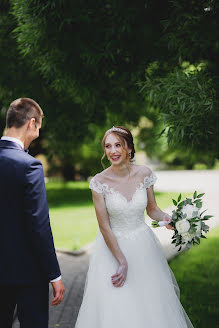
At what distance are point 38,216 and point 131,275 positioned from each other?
133 cm

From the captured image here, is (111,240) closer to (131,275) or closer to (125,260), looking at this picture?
(125,260)

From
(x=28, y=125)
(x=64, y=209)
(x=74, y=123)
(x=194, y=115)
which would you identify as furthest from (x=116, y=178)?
(x=64, y=209)

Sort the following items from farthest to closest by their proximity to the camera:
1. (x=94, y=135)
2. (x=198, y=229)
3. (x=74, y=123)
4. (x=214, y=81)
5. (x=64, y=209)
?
(x=64, y=209)
(x=94, y=135)
(x=74, y=123)
(x=214, y=81)
(x=198, y=229)

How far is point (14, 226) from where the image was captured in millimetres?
2957

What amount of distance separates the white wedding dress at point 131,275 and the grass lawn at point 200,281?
157cm

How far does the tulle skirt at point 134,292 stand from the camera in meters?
3.61

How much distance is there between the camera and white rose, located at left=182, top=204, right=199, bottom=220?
369 cm

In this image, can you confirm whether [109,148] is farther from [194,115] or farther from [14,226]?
[194,115]

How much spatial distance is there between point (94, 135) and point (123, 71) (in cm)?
692

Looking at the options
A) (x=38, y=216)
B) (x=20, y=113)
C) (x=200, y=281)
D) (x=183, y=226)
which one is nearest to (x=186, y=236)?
(x=183, y=226)

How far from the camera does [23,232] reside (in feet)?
9.73

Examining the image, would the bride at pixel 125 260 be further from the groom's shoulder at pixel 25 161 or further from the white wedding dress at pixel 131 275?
the groom's shoulder at pixel 25 161

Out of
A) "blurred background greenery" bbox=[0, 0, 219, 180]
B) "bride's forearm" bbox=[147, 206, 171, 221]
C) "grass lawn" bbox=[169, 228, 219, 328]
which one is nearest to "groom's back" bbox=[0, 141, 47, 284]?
"bride's forearm" bbox=[147, 206, 171, 221]

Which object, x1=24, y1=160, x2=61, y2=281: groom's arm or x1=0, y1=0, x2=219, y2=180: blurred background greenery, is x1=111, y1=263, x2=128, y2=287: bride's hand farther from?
x1=0, y1=0, x2=219, y2=180: blurred background greenery
